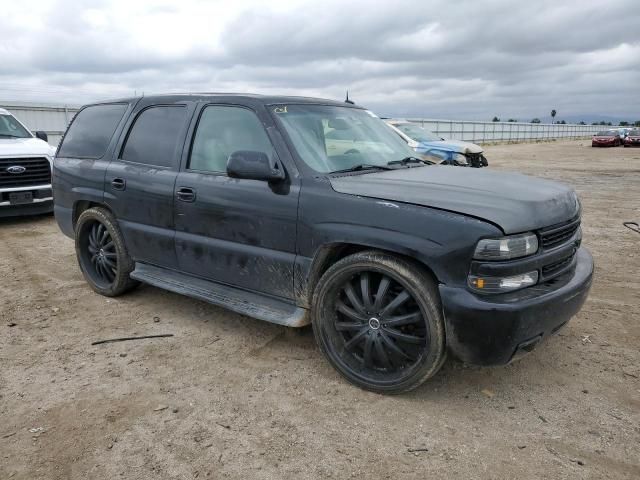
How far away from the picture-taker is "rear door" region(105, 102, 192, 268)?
166 inches

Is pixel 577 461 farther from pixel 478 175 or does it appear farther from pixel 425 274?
pixel 478 175

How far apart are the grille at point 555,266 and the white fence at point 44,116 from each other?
51.5 ft

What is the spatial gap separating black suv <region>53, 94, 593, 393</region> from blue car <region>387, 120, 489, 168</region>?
8.79 metres

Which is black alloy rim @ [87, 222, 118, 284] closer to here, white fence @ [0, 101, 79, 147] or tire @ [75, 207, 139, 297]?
tire @ [75, 207, 139, 297]

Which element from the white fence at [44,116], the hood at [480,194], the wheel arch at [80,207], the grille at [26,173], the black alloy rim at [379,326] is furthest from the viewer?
the white fence at [44,116]

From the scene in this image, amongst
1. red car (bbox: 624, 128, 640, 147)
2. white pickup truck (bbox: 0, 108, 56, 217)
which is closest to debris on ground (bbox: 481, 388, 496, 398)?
white pickup truck (bbox: 0, 108, 56, 217)

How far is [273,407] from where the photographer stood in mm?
3104

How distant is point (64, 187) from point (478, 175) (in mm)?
4038

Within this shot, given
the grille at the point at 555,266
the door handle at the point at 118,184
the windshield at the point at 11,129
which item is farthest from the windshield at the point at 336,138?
the windshield at the point at 11,129

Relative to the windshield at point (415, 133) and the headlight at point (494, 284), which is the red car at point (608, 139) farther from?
the headlight at point (494, 284)

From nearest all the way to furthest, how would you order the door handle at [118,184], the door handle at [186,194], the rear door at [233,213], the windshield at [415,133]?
the rear door at [233,213] → the door handle at [186,194] → the door handle at [118,184] → the windshield at [415,133]

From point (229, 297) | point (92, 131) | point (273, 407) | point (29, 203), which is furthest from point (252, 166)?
point (29, 203)

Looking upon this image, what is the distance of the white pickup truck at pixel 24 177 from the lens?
27.5 ft

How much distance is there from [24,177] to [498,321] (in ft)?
27.4
